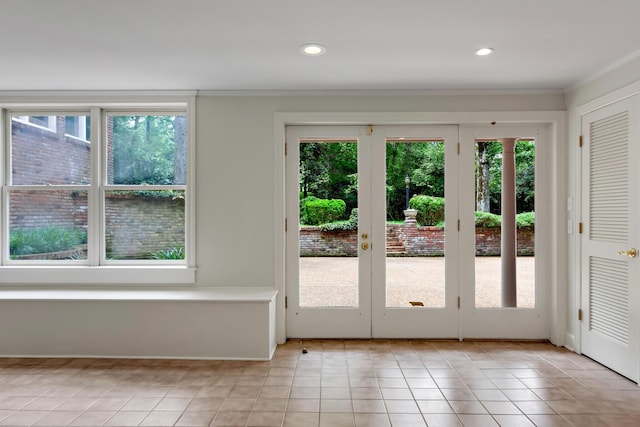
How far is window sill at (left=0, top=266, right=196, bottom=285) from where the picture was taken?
12.4ft

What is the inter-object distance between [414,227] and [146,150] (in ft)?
8.97

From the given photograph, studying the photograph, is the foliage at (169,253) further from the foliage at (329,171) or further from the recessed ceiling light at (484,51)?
the recessed ceiling light at (484,51)

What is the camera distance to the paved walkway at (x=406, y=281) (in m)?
3.83

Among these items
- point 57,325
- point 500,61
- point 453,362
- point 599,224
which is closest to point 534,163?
point 599,224

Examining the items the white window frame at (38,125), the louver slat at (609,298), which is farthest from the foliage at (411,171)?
the white window frame at (38,125)

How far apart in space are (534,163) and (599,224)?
823mm

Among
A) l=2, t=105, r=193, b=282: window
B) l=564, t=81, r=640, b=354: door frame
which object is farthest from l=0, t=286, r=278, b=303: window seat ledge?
l=564, t=81, r=640, b=354: door frame

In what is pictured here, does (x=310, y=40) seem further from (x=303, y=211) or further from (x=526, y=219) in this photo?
(x=526, y=219)

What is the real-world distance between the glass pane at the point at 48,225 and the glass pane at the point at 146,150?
0.48m

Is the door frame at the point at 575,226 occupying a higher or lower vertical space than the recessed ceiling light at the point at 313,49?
lower

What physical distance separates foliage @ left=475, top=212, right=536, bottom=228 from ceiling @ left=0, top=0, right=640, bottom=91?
3.88 feet

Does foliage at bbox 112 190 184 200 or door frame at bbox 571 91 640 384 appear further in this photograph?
foliage at bbox 112 190 184 200

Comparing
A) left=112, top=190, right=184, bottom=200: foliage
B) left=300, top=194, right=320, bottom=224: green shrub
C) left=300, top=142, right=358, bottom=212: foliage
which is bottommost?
left=300, top=194, right=320, bottom=224: green shrub

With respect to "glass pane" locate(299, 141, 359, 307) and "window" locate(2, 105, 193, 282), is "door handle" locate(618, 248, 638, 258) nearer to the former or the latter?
"glass pane" locate(299, 141, 359, 307)
